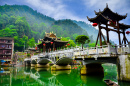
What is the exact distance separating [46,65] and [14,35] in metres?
45.8

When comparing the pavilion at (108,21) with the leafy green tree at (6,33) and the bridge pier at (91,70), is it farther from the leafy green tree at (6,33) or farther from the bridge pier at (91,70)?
the leafy green tree at (6,33)

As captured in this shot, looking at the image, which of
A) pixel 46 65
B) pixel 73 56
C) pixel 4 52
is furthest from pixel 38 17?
pixel 73 56

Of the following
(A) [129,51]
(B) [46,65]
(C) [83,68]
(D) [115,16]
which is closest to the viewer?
(A) [129,51]

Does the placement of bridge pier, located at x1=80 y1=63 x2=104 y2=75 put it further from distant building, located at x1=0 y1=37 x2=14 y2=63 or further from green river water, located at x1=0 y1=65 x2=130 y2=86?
distant building, located at x1=0 y1=37 x2=14 y2=63

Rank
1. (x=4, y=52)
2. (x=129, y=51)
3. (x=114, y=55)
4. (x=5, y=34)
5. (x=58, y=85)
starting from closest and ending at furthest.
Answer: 1. (x=129, y=51)
2. (x=114, y=55)
3. (x=58, y=85)
4. (x=4, y=52)
5. (x=5, y=34)

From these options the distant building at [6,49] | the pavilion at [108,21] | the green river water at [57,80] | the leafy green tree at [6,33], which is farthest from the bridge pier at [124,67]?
the leafy green tree at [6,33]

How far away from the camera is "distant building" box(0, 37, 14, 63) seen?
56100mm

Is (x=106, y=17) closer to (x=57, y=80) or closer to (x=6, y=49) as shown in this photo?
(x=57, y=80)

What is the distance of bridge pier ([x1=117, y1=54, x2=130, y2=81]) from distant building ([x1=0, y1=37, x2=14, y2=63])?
5402 cm

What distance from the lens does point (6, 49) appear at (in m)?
57.7

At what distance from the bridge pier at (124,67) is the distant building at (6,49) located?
177ft

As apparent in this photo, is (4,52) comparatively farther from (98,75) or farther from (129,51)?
(129,51)

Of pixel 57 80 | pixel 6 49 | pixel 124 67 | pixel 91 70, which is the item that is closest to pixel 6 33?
pixel 6 49

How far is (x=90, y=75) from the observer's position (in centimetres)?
1953
